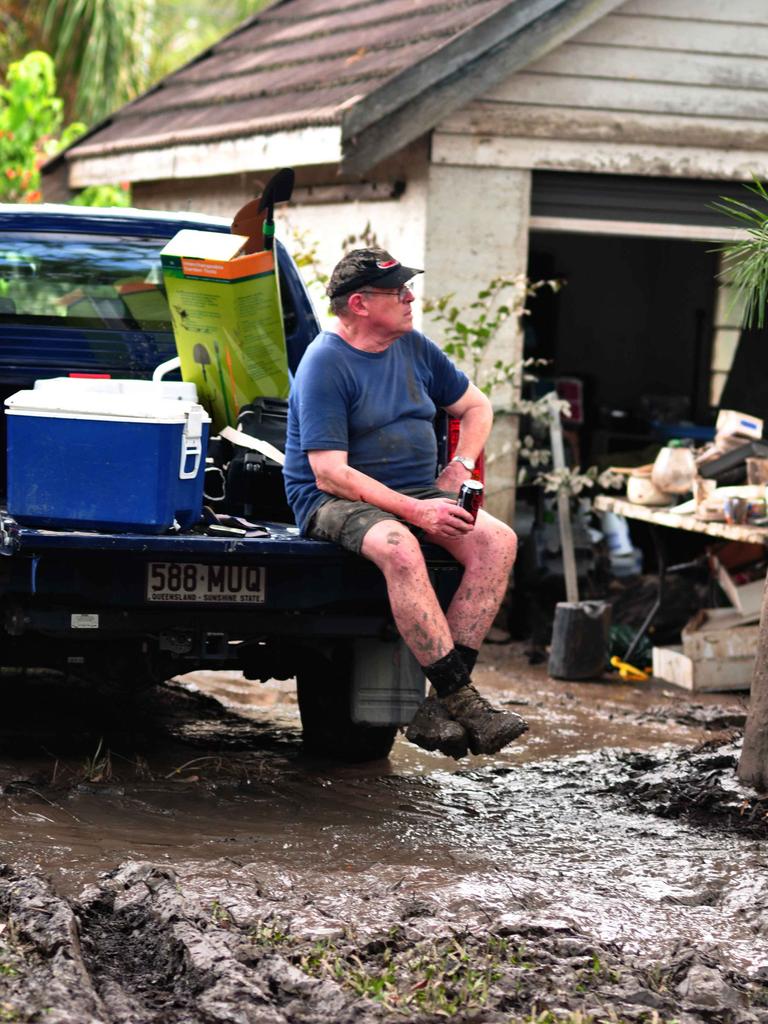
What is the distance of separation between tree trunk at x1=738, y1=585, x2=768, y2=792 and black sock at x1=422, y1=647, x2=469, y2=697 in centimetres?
108

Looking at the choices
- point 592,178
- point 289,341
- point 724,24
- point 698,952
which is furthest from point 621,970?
point 724,24

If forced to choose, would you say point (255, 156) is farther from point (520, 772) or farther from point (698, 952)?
point (698, 952)

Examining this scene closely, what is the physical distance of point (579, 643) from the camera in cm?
888

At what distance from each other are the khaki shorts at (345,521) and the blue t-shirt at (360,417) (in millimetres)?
70

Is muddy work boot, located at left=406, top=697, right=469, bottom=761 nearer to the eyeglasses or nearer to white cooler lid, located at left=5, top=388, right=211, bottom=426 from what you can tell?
white cooler lid, located at left=5, top=388, right=211, bottom=426

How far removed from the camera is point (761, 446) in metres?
8.88

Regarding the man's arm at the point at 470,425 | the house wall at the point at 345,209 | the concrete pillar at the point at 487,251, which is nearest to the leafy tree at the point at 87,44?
the house wall at the point at 345,209

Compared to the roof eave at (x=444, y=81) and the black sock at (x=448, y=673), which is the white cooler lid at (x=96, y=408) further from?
the roof eave at (x=444, y=81)

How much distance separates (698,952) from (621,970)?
0.27m

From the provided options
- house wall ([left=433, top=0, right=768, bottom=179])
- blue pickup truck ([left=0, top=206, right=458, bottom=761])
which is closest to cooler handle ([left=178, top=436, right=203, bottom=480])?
blue pickup truck ([left=0, top=206, right=458, bottom=761])

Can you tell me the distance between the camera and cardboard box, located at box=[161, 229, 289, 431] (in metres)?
6.47

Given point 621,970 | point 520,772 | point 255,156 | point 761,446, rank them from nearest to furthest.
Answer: point 621,970, point 520,772, point 761,446, point 255,156

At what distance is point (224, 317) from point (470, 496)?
4.56 ft

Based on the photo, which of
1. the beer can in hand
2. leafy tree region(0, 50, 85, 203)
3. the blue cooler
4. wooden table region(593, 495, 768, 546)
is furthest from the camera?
leafy tree region(0, 50, 85, 203)
